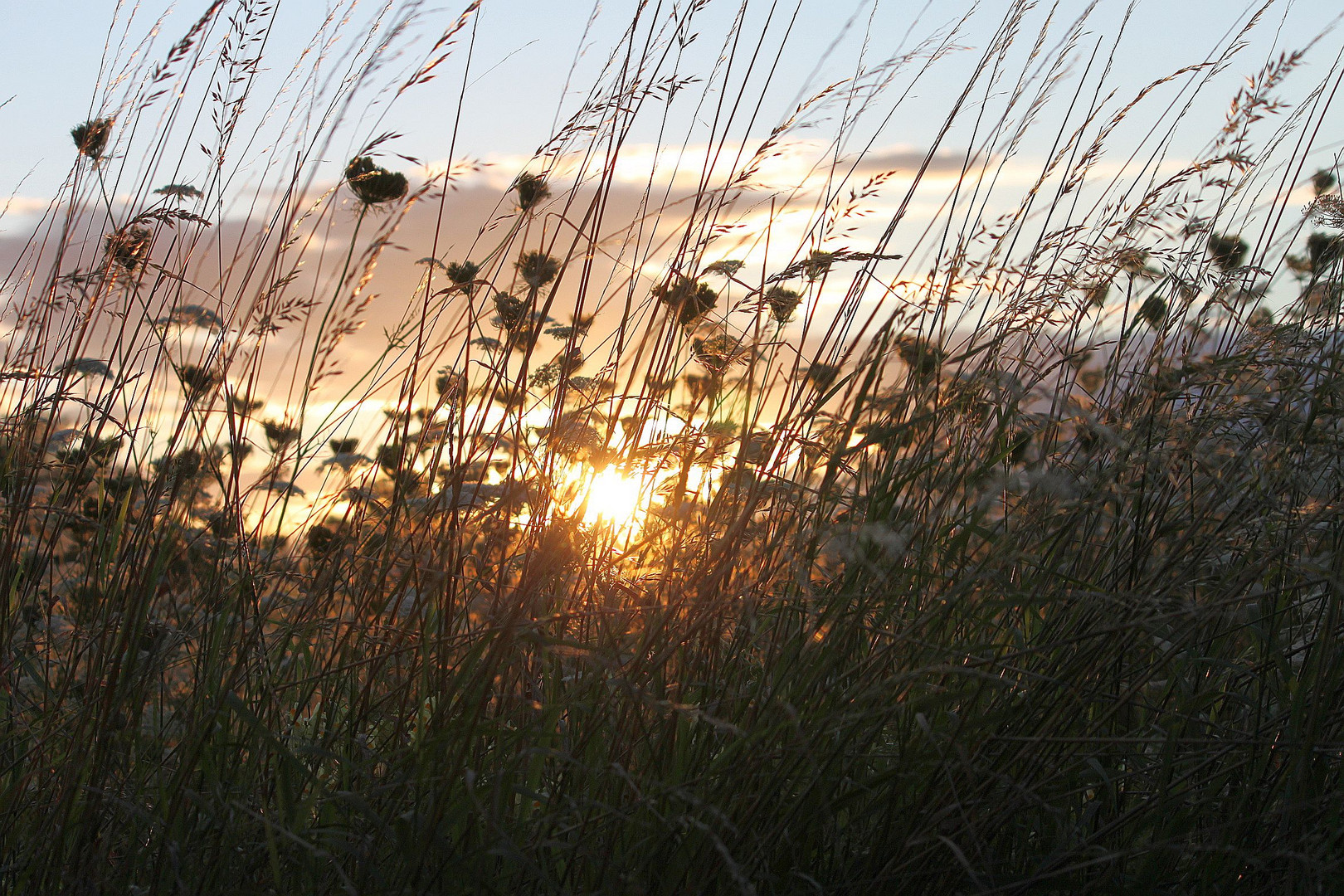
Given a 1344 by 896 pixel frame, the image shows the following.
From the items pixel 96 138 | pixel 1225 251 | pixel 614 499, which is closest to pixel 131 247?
pixel 96 138

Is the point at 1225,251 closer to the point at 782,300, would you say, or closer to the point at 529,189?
the point at 782,300

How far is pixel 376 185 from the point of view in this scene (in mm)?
2143

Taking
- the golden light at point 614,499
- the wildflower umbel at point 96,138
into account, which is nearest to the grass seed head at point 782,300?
the golden light at point 614,499

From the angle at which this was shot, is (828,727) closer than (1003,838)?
Yes

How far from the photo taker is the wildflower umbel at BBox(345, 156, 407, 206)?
1918mm

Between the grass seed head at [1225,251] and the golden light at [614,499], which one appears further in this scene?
the grass seed head at [1225,251]

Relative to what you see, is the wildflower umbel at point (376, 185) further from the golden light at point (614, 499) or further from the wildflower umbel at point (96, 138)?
the golden light at point (614, 499)

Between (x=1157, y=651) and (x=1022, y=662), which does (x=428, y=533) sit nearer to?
(x=1022, y=662)

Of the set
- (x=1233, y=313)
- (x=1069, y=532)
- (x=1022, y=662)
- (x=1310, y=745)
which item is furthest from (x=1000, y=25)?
(x=1310, y=745)

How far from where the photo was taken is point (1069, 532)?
1.15 metres

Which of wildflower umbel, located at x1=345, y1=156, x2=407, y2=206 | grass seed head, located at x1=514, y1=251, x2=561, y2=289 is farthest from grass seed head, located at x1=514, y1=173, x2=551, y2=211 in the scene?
wildflower umbel, located at x1=345, y1=156, x2=407, y2=206

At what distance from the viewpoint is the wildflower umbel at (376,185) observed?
1918 millimetres

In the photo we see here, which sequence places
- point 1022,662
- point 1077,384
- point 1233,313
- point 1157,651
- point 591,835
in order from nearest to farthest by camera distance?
point 591,835 < point 1022,662 < point 1157,651 < point 1077,384 < point 1233,313

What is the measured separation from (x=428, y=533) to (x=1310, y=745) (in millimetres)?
1035
